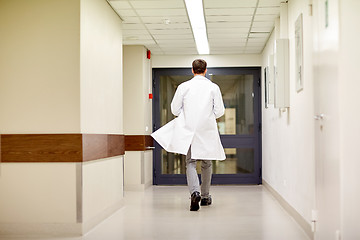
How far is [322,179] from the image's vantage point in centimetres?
394

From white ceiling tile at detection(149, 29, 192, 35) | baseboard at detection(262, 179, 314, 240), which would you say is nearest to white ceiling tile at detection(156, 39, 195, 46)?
white ceiling tile at detection(149, 29, 192, 35)

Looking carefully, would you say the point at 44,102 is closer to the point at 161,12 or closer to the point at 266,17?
the point at 161,12

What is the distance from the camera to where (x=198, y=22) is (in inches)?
278

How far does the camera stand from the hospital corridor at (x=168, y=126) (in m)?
3.54

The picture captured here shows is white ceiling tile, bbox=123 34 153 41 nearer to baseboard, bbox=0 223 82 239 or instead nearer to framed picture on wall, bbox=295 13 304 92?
framed picture on wall, bbox=295 13 304 92

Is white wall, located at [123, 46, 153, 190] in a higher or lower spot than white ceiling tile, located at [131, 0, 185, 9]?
lower

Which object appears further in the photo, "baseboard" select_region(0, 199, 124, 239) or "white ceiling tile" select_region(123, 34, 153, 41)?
"white ceiling tile" select_region(123, 34, 153, 41)

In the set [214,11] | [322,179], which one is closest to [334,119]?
[322,179]

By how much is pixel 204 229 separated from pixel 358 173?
2067mm

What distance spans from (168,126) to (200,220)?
4.58 ft

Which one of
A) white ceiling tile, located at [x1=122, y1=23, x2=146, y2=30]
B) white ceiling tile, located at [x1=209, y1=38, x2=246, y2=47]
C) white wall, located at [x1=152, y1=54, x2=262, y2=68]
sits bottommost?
white wall, located at [x1=152, y1=54, x2=262, y2=68]

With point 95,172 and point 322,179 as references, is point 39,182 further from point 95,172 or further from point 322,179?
point 322,179

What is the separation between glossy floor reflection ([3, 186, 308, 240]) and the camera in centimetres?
463

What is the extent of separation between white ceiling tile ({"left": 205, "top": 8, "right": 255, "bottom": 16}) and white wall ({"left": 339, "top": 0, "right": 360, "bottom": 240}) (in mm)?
3155
